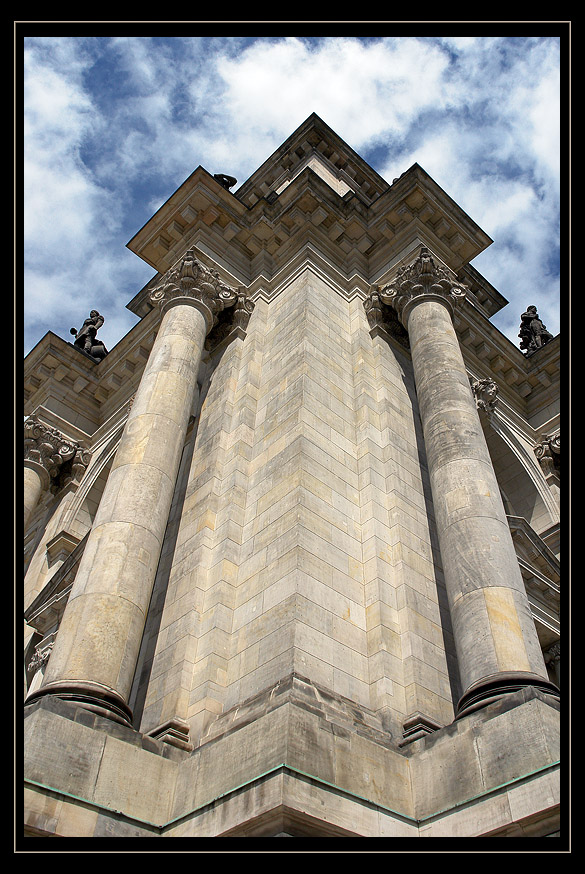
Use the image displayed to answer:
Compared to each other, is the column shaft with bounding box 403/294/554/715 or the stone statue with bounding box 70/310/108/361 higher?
the stone statue with bounding box 70/310/108/361

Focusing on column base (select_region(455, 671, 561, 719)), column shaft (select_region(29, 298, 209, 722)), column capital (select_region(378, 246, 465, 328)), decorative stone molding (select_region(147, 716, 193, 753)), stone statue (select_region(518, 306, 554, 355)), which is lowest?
decorative stone molding (select_region(147, 716, 193, 753))

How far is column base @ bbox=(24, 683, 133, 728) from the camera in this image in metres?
9.38

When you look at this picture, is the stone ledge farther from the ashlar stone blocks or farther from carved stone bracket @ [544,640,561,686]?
carved stone bracket @ [544,640,561,686]

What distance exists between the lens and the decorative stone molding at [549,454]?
2348 cm

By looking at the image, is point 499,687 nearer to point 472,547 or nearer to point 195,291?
point 472,547

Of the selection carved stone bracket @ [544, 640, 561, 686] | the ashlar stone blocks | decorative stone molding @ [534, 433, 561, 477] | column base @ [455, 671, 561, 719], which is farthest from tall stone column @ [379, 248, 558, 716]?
decorative stone molding @ [534, 433, 561, 477]

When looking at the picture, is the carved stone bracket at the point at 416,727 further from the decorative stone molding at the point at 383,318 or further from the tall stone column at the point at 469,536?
the decorative stone molding at the point at 383,318

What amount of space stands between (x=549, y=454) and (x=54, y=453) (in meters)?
16.7

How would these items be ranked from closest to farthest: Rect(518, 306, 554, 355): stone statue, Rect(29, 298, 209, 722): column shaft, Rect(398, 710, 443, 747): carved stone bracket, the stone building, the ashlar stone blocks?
the stone building → Rect(29, 298, 209, 722): column shaft → Rect(398, 710, 443, 747): carved stone bracket → the ashlar stone blocks → Rect(518, 306, 554, 355): stone statue

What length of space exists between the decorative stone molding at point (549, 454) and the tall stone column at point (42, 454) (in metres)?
15.9

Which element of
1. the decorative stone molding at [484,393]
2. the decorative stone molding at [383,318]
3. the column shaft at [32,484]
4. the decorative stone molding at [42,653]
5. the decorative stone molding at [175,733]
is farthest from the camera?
the column shaft at [32,484]

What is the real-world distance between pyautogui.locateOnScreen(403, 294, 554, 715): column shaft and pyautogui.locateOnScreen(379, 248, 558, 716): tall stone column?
0.01 meters

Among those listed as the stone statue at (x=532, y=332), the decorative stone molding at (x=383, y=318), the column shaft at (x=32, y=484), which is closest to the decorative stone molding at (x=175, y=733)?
the decorative stone molding at (x=383, y=318)
